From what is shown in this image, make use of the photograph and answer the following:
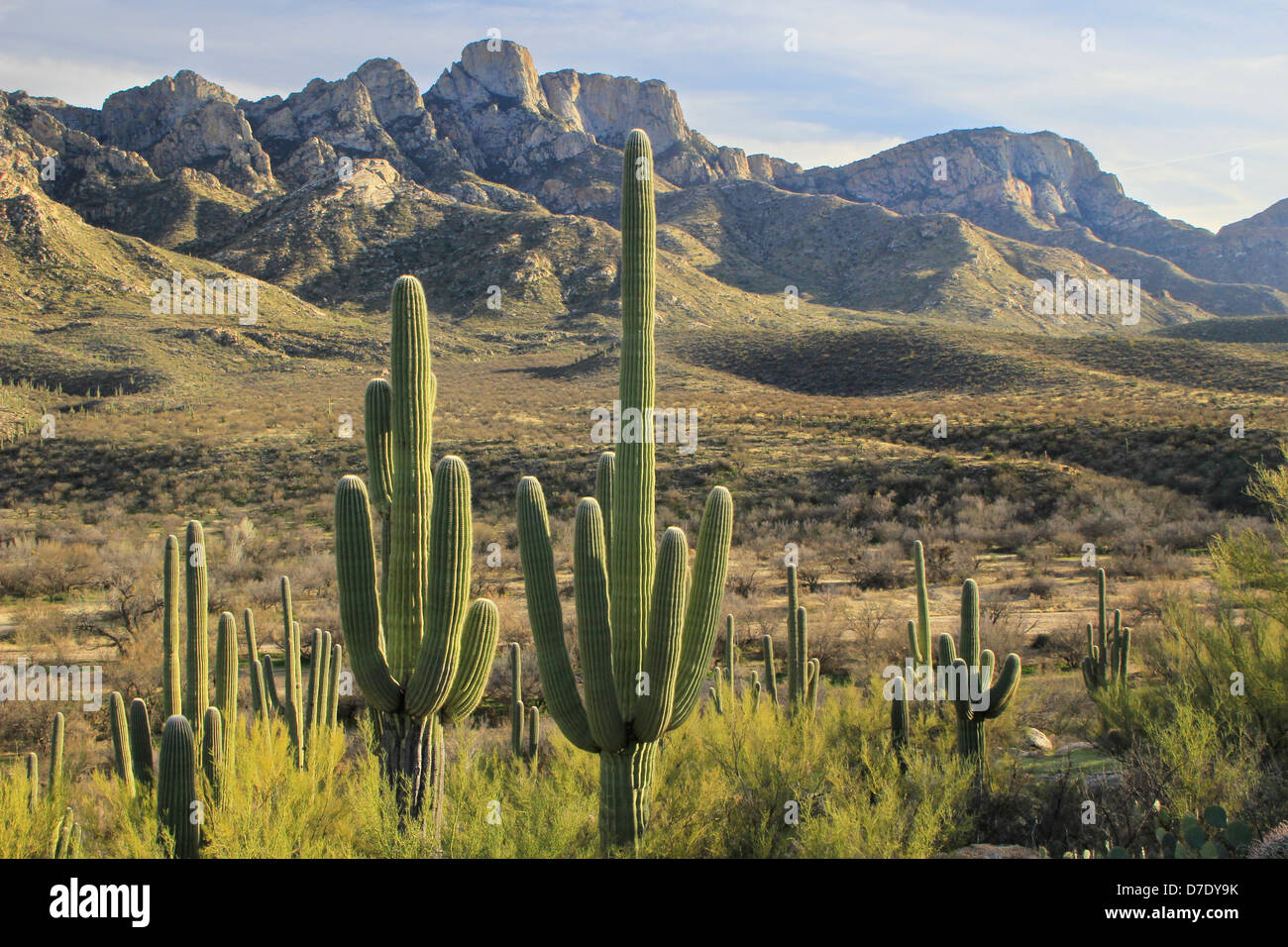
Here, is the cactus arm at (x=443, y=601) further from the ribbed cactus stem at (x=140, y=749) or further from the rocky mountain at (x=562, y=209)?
the rocky mountain at (x=562, y=209)

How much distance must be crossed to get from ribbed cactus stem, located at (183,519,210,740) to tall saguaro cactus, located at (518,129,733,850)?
2.84 metres

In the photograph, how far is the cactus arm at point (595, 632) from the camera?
17.4 feet

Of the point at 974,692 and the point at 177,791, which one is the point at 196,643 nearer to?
the point at 177,791

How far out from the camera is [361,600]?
18.2 feet

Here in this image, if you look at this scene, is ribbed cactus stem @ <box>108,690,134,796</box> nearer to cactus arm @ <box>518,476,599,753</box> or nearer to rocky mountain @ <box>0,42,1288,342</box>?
cactus arm @ <box>518,476,599,753</box>

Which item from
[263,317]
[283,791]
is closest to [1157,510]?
[283,791]

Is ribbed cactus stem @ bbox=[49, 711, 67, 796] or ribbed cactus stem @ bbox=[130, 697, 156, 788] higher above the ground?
ribbed cactus stem @ bbox=[130, 697, 156, 788]

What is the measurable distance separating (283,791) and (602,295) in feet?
226

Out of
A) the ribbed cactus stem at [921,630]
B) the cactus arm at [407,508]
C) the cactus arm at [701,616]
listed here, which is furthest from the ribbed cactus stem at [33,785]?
the ribbed cactus stem at [921,630]

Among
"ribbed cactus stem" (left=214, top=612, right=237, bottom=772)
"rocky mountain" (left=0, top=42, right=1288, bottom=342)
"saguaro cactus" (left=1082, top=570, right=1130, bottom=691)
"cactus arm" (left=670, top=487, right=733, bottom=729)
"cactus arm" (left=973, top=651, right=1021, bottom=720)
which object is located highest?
"rocky mountain" (left=0, top=42, right=1288, bottom=342)

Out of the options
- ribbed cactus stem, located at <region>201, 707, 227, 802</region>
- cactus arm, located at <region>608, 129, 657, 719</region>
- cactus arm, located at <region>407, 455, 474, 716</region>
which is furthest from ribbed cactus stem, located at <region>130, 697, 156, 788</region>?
cactus arm, located at <region>608, 129, 657, 719</region>

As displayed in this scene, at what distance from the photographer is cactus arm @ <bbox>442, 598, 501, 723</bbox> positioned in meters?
5.77
